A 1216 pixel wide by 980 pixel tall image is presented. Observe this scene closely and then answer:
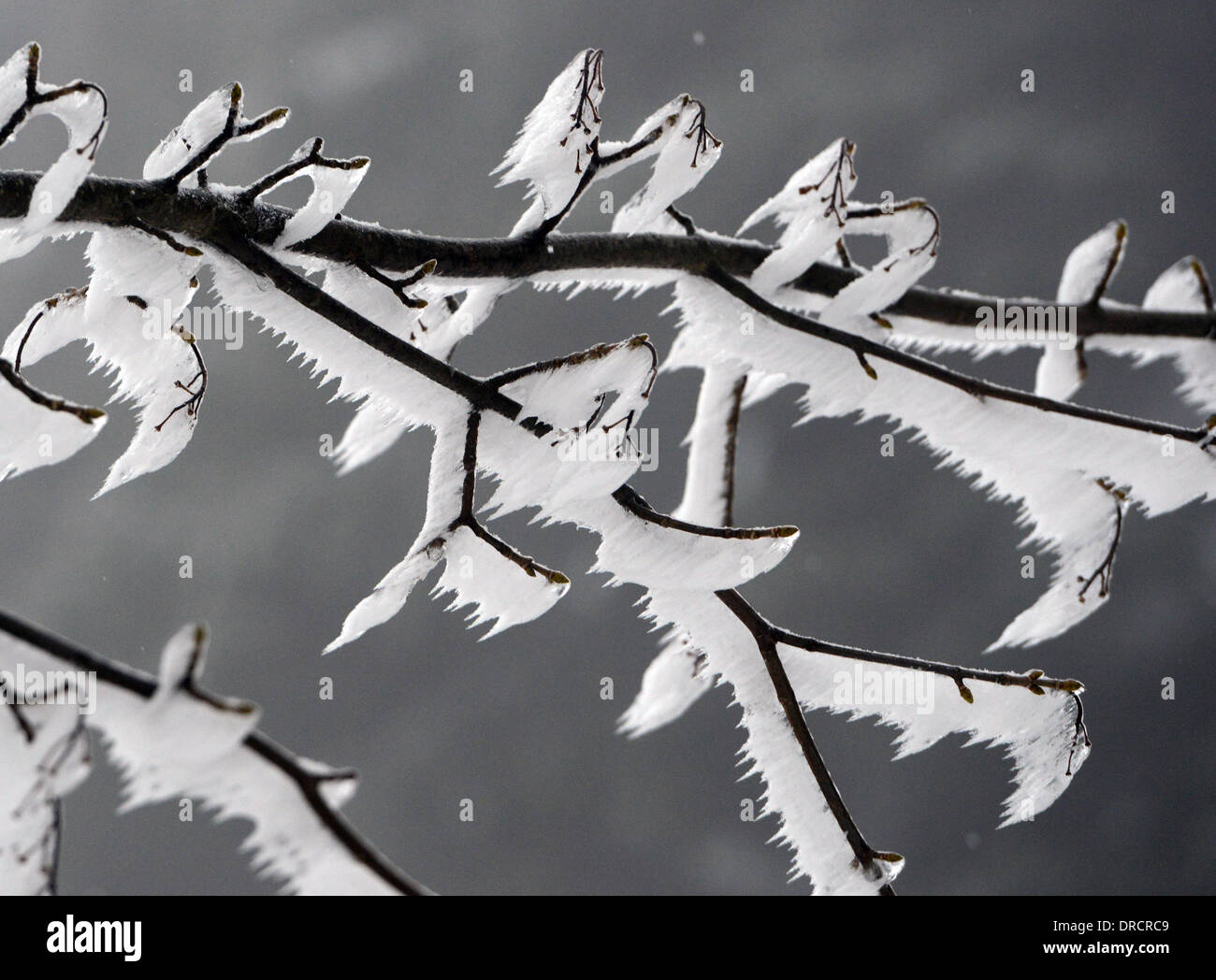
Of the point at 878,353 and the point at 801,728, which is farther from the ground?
the point at 878,353

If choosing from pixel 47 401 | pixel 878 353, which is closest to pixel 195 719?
pixel 47 401

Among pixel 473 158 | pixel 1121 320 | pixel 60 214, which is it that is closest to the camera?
pixel 60 214

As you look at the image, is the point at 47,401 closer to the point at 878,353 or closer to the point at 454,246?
the point at 454,246

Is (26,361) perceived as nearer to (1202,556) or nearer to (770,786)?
(770,786)

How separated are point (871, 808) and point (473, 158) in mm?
681

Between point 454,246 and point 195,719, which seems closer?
point 195,719

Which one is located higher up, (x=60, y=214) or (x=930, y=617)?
(x=60, y=214)

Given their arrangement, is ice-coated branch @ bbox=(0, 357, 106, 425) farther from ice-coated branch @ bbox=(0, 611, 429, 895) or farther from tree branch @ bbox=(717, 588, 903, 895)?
tree branch @ bbox=(717, 588, 903, 895)

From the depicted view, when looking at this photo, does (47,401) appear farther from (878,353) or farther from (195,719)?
(878,353)

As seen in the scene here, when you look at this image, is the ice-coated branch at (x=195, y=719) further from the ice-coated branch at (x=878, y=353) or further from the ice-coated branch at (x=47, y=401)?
the ice-coated branch at (x=878, y=353)

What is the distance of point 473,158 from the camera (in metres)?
0.84

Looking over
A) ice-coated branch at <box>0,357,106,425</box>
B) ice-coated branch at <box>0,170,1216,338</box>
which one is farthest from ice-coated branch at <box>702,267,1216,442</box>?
ice-coated branch at <box>0,357,106,425</box>

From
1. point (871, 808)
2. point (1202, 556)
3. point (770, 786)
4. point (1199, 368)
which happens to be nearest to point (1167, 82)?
point (1202, 556)

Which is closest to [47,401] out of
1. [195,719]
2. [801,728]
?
[195,719]
